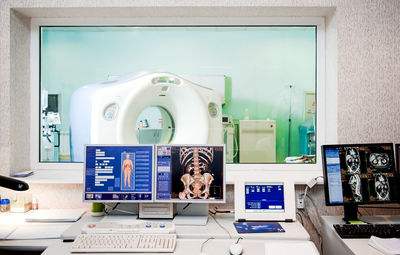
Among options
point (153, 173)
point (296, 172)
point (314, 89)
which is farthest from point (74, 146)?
point (314, 89)

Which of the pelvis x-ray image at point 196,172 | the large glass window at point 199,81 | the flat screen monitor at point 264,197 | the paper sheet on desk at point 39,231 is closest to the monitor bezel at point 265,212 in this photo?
the flat screen monitor at point 264,197

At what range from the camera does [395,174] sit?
1.59 meters

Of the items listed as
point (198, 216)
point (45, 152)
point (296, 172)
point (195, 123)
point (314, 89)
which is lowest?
point (198, 216)

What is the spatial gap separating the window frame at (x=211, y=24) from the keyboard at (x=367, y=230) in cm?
64

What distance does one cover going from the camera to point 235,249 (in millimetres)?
1263

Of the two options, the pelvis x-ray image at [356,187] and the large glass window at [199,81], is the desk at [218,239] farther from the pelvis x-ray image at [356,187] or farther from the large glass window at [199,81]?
the large glass window at [199,81]

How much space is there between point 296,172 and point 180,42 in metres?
1.36

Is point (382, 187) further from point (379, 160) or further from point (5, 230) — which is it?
point (5, 230)

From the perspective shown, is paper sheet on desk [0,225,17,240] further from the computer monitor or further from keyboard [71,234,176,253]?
the computer monitor

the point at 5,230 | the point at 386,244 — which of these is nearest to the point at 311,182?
the point at 386,244

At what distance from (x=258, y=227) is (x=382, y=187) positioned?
2.27 ft

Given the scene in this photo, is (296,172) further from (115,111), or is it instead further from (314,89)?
(115,111)

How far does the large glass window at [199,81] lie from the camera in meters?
2.20

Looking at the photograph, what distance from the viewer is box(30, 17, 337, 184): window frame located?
2.12 meters
